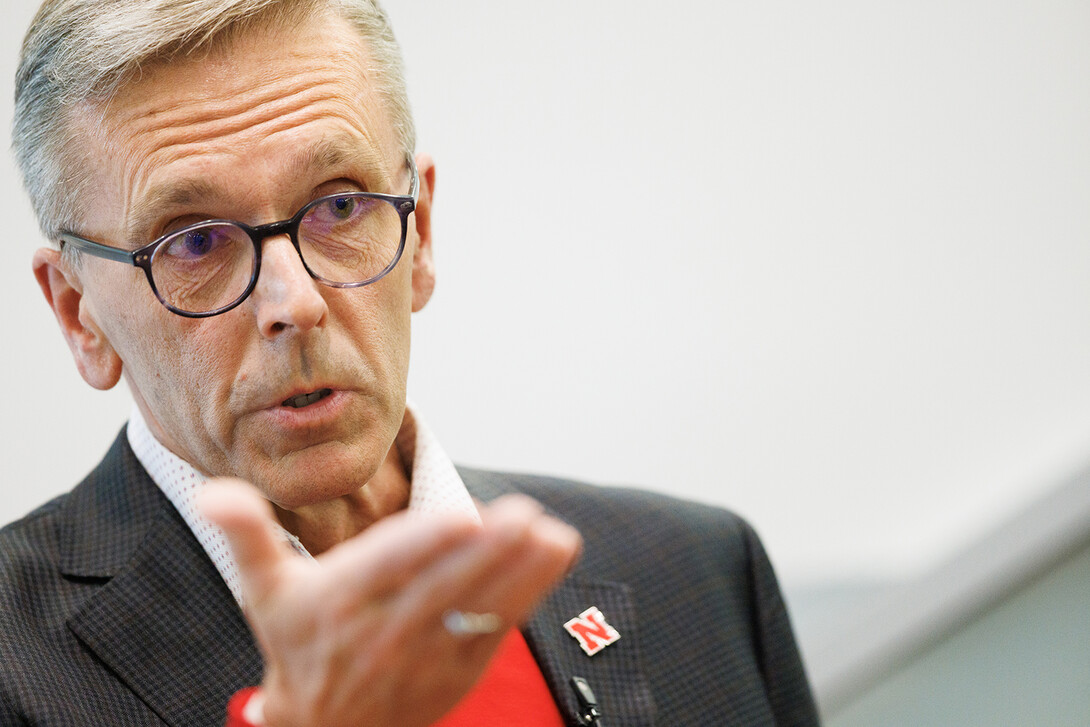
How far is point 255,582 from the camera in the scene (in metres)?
0.81

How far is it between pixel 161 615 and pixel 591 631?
62 centimetres

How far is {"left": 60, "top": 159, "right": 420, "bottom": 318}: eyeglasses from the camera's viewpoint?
1.25m

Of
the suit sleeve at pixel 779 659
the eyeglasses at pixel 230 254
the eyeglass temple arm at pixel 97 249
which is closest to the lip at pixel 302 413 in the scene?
the eyeglasses at pixel 230 254

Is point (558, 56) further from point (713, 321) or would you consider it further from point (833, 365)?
point (833, 365)

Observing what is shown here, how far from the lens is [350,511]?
5.02 feet

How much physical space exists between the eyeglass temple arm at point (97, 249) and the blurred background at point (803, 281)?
949mm

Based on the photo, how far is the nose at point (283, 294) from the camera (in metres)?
1.22

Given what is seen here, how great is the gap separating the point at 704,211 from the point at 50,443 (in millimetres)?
1444

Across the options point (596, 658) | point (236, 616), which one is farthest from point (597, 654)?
point (236, 616)

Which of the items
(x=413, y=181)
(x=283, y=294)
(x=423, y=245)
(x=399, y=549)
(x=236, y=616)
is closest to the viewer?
(x=399, y=549)

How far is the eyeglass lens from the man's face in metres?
0.02

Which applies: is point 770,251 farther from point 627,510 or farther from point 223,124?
point 223,124

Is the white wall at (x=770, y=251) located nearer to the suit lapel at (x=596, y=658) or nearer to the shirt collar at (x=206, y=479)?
the shirt collar at (x=206, y=479)

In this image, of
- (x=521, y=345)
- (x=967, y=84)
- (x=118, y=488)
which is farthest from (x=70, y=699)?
(x=967, y=84)
